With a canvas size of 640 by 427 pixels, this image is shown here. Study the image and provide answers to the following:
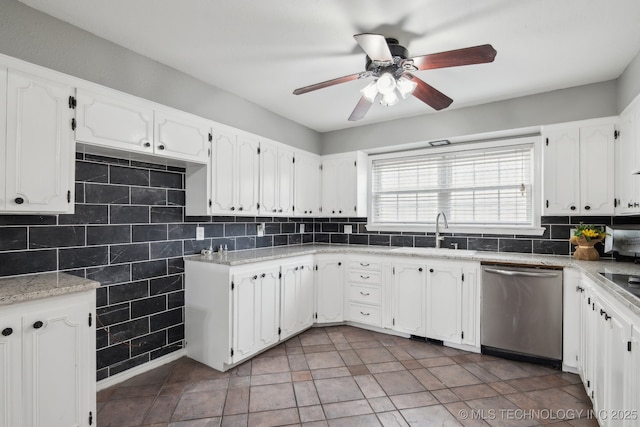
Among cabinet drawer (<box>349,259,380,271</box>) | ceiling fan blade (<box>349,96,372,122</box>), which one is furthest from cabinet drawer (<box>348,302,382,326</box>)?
ceiling fan blade (<box>349,96,372,122</box>)

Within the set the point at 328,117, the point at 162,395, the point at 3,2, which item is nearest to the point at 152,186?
the point at 3,2

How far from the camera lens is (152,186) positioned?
2.72 metres

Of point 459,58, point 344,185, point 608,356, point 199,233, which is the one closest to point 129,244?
point 199,233

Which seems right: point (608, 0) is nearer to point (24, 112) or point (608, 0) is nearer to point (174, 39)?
point (174, 39)

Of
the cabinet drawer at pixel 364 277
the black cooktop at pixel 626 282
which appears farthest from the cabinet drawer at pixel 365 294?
the black cooktop at pixel 626 282

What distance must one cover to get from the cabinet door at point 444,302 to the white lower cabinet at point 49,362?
279 cm

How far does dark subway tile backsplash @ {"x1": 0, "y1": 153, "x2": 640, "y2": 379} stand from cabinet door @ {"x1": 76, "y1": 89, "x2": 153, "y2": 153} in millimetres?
326

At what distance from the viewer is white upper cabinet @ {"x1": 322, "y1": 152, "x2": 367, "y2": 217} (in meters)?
4.14

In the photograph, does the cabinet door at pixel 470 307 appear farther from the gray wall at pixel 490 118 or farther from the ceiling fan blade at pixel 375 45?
the ceiling fan blade at pixel 375 45

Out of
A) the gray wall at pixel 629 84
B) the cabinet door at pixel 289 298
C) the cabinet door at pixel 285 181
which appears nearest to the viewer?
the gray wall at pixel 629 84

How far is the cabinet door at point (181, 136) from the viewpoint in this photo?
2.46 m

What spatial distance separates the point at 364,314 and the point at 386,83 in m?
2.55

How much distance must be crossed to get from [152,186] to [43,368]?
1512mm

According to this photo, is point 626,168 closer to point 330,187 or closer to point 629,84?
point 629,84
